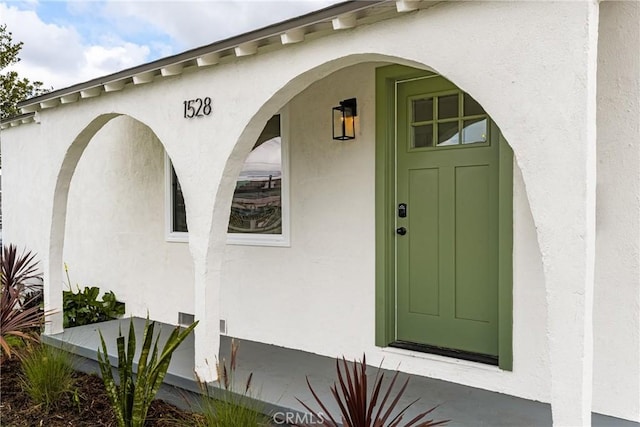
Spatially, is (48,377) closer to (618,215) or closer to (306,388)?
(306,388)

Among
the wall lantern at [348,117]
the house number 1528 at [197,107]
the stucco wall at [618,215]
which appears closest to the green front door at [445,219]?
the wall lantern at [348,117]

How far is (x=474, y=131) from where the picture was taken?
380cm

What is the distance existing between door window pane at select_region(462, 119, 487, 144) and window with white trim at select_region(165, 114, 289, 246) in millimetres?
1781

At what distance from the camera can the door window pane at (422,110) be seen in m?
4.03

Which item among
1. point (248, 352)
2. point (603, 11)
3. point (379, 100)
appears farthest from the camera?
point (248, 352)

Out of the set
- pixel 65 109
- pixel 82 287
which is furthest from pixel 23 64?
pixel 65 109

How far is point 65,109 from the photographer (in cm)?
530

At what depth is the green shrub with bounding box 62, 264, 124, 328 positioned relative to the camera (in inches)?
242

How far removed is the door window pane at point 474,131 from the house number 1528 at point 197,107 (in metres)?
1.99

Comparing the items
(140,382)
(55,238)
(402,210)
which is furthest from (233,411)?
(55,238)

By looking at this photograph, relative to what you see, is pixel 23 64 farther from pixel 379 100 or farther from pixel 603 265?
pixel 603 265

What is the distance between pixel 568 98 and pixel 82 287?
695 cm

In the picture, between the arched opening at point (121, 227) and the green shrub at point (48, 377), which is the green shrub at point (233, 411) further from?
the arched opening at point (121, 227)

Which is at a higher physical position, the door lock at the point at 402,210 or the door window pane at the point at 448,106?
the door window pane at the point at 448,106
